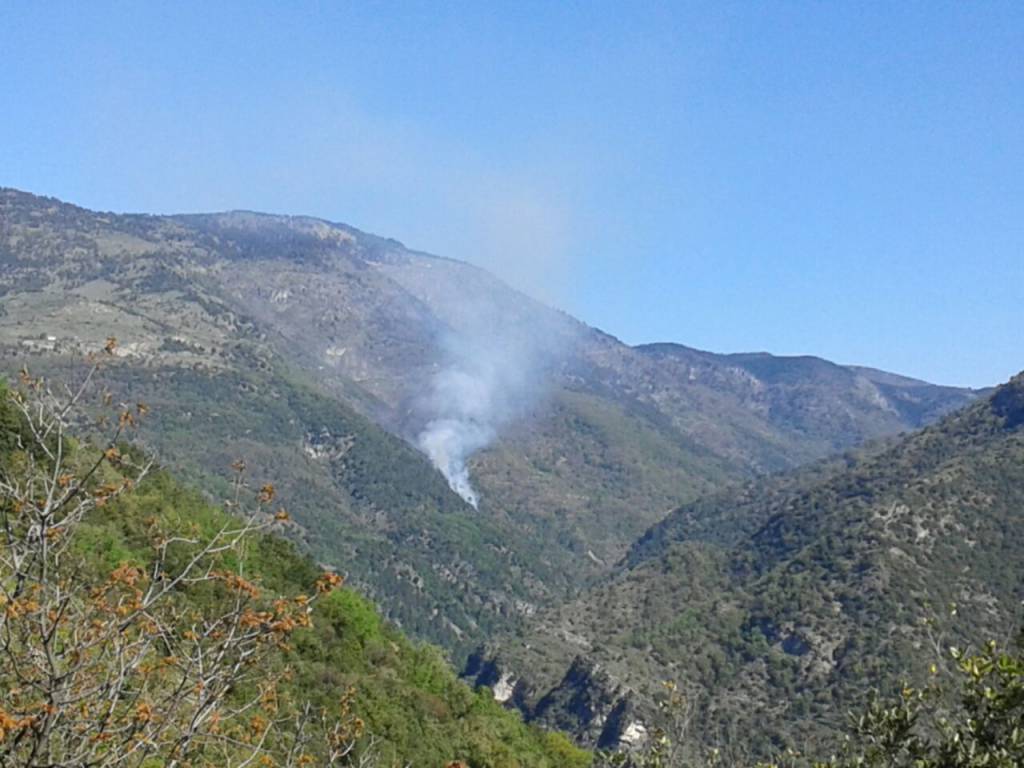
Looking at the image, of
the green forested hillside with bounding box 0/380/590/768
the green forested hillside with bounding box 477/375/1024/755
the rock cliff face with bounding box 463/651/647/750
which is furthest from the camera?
the rock cliff face with bounding box 463/651/647/750

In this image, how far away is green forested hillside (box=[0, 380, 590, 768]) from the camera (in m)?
5.75

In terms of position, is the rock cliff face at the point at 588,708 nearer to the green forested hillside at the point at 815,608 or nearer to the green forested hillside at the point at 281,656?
the green forested hillside at the point at 815,608

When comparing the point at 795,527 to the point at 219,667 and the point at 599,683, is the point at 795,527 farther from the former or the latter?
the point at 219,667

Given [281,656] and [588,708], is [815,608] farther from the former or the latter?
[281,656]

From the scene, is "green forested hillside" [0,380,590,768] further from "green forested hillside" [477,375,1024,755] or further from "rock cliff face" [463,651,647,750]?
"green forested hillside" [477,375,1024,755]

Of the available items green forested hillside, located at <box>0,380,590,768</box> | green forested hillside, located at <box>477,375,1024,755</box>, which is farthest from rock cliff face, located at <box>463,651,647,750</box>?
green forested hillside, located at <box>0,380,590,768</box>

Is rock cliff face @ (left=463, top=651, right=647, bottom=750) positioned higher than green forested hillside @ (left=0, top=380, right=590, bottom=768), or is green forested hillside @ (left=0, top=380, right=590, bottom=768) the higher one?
green forested hillside @ (left=0, top=380, right=590, bottom=768)

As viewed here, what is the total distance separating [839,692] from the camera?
7362 cm

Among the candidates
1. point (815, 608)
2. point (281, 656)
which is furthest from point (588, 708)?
point (281, 656)

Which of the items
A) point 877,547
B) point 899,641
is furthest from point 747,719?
point 877,547

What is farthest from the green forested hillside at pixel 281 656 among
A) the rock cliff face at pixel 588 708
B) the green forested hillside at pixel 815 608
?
the green forested hillside at pixel 815 608

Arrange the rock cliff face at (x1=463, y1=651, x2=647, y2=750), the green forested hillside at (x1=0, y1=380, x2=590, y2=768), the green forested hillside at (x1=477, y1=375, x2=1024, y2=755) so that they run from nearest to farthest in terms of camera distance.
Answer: the green forested hillside at (x1=0, y1=380, x2=590, y2=768) < the green forested hillside at (x1=477, y1=375, x2=1024, y2=755) < the rock cliff face at (x1=463, y1=651, x2=647, y2=750)

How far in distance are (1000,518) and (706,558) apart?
44106 mm

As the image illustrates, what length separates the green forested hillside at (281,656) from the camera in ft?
18.9
